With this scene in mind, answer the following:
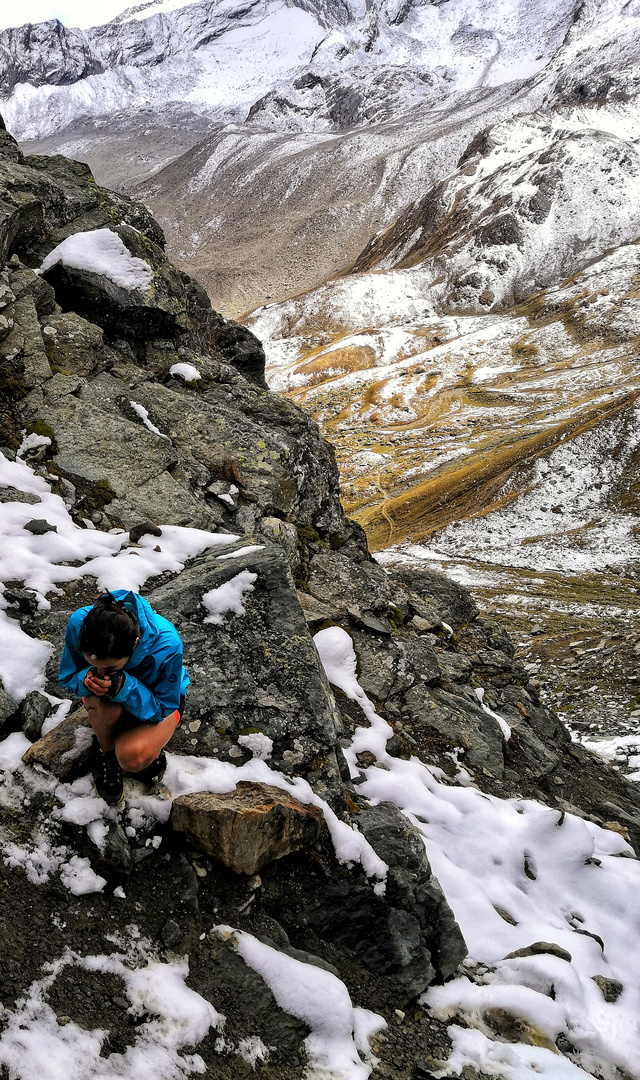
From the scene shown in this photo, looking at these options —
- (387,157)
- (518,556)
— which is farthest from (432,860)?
(387,157)

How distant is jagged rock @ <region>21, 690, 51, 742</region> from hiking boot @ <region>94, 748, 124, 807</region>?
623mm

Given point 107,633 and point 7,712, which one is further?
point 7,712

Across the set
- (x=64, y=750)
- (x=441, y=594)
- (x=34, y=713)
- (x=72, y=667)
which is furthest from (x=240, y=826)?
(x=441, y=594)

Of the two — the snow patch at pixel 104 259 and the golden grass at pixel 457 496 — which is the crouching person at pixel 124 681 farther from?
the golden grass at pixel 457 496

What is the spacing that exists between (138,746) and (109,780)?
0.89 ft

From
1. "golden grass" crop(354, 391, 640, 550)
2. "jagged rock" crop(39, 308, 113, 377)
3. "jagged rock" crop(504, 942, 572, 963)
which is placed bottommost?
"golden grass" crop(354, 391, 640, 550)

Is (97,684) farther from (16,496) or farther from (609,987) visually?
(609,987)

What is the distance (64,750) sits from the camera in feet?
13.1

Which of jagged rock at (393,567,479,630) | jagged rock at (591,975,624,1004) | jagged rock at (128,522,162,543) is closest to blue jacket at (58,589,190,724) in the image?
jagged rock at (128,522,162,543)

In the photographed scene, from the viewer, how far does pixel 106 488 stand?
25.8 feet

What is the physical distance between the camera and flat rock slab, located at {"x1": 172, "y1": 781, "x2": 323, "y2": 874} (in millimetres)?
3934

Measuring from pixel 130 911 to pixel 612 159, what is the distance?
302 ft

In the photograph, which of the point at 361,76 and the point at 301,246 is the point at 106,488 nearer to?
the point at 301,246

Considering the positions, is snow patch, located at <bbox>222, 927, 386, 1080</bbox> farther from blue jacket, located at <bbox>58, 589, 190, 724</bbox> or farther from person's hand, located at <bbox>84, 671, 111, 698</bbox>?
person's hand, located at <bbox>84, 671, 111, 698</bbox>
